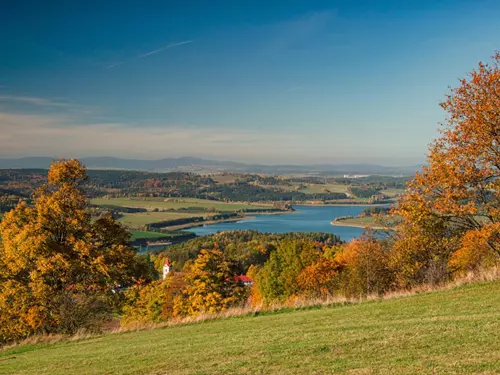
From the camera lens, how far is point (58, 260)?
21781mm

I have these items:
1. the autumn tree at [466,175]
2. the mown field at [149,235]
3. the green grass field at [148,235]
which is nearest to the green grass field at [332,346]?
the autumn tree at [466,175]

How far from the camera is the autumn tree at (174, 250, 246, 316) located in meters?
48.3

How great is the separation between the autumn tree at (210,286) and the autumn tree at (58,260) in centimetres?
2455

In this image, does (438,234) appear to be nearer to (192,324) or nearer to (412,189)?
(412,189)

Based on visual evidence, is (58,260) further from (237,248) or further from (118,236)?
(237,248)

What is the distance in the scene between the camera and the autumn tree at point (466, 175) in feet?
55.6

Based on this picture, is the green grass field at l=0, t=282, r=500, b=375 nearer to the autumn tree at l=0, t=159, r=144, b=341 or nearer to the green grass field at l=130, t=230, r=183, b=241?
the autumn tree at l=0, t=159, r=144, b=341

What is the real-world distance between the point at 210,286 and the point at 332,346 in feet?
135

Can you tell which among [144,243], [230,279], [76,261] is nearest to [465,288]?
[76,261]

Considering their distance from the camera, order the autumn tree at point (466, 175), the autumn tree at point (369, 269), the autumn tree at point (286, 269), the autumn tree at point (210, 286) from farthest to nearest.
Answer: the autumn tree at point (286, 269) < the autumn tree at point (210, 286) < the autumn tree at point (369, 269) < the autumn tree at point (466, 175)

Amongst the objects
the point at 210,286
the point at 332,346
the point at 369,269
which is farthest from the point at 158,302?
the point at 332,346

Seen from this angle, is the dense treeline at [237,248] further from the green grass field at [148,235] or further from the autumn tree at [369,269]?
the autumn tree at [369,269]

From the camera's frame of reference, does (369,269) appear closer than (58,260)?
No

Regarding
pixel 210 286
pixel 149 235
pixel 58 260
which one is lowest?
pixel 149 235
